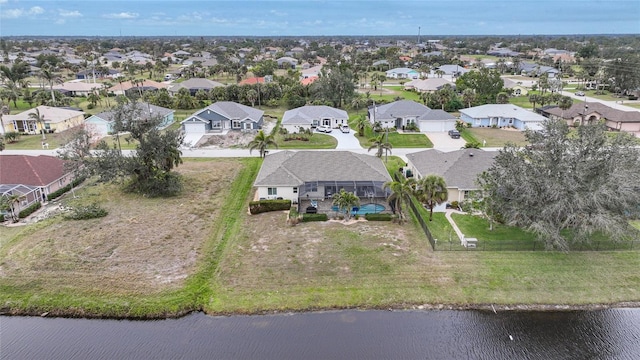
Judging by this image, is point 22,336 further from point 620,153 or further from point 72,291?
point 620,153

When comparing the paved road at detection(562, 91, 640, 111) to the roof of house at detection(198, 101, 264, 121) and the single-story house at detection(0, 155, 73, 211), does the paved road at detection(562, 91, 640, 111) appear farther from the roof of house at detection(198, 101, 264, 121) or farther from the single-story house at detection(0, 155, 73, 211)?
the single-story house at detection(0, 155, 73, 211)

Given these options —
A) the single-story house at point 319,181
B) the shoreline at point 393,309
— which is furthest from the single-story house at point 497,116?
the shoreline at point 393,309

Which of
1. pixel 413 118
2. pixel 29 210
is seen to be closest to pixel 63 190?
pixel 29 210

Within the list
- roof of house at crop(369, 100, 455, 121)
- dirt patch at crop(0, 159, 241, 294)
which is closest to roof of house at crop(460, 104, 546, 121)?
roof of house at crop(369, 100, 455, 121)

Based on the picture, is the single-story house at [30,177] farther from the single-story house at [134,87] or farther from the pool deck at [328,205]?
the single-story house at [134,87]

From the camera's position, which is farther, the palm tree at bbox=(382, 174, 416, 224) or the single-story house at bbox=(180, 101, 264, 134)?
the single-story house at bbox=(180, 101, 264, 134)

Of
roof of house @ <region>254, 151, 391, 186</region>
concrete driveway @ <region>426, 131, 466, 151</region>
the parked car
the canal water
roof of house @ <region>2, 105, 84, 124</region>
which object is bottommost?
the canal water
